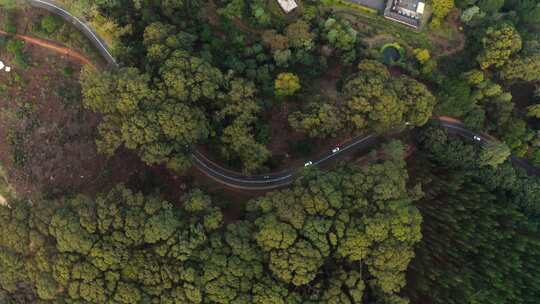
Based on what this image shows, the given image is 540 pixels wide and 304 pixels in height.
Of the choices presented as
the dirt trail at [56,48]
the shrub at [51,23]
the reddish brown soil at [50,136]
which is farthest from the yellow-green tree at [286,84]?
the shrub at [51,23]

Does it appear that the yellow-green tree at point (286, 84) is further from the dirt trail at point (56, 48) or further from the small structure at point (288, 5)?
the dirt trail at point (56, 48)

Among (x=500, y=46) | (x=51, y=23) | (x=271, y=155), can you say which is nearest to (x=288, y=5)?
(x=271, y=155)

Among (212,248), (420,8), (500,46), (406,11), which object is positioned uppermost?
(420,8)

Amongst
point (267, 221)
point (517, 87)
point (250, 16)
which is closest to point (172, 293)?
point (267, 221)

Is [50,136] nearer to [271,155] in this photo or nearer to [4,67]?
[4,67]

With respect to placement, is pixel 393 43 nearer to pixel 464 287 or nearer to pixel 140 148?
pixel 464 287

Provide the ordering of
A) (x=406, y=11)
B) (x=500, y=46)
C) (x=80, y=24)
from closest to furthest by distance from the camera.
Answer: (x=80, y=24) → (x=500, y=46) → (x=406, y=11)
